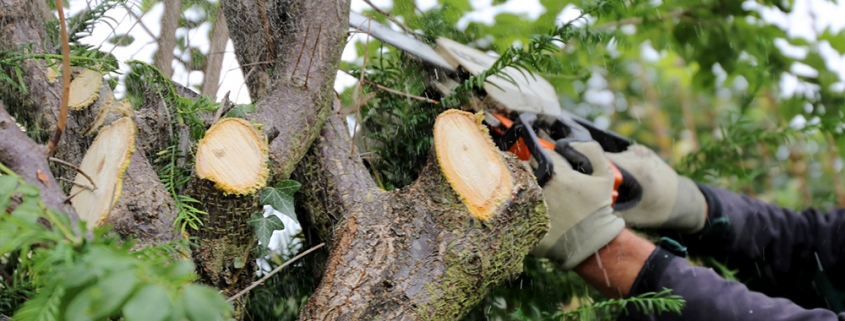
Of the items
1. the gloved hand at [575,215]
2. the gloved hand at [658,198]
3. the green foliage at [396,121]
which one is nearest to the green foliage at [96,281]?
the green foliage at [396,121]

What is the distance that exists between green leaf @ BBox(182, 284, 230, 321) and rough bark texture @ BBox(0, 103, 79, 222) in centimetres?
35

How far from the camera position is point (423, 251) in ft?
3.51

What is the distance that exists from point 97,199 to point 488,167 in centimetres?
65

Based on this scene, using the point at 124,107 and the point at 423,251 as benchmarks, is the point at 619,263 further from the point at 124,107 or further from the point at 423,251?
the point at 124,107

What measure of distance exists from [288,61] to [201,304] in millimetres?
803

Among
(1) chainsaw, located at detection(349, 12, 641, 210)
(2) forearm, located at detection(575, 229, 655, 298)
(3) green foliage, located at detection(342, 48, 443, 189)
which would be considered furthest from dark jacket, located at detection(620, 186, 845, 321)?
(3) green foliage, located at detection(342, 48, 443, 189)

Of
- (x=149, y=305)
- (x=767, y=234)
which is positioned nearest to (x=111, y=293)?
(x=149, y=305)

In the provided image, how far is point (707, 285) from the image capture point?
1.44 meters

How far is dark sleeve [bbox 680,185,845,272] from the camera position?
192 centimetres

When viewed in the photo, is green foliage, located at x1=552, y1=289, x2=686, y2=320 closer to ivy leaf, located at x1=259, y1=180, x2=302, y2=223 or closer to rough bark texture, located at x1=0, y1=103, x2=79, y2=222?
ivy leaf, located at x1=259, y1=180, x2=302, y2=223

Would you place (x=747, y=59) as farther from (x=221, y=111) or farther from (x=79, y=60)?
(x=79, y=60)

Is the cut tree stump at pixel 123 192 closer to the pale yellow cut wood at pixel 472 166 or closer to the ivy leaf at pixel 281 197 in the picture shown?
the ivy leaf at pixel 281 197

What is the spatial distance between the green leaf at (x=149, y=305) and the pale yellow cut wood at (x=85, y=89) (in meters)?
0.73

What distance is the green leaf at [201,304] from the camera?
1.74ft
